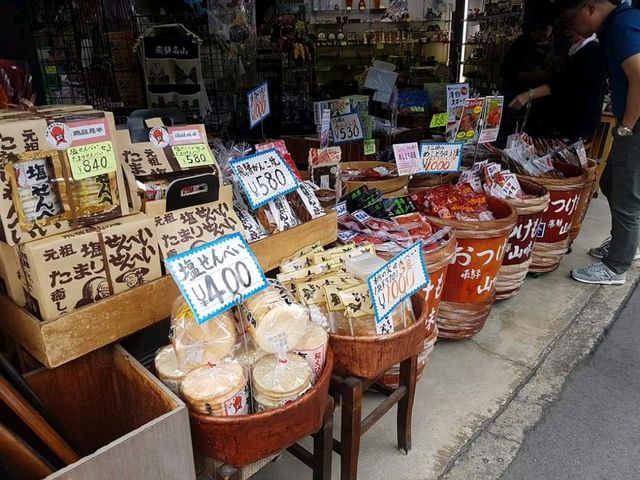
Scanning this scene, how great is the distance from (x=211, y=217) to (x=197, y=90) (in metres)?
2.84

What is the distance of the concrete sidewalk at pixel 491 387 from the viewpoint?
2145mm

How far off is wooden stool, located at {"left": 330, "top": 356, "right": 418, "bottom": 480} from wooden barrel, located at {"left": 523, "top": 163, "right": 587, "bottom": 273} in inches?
76.8

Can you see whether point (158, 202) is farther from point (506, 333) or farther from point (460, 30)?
point (460, 30)

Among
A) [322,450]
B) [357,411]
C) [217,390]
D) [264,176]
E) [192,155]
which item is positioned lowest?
[322,450]

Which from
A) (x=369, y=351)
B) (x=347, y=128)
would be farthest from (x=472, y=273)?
(x=347, y=128)

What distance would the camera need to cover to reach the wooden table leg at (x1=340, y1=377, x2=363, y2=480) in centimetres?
163

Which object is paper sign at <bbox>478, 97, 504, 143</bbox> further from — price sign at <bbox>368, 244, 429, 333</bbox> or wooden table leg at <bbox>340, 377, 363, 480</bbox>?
wooden table leg at <bbox>340, 377, 363, 480</bbox>

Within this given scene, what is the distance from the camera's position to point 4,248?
4.63 feet

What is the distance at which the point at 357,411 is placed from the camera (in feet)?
5.47

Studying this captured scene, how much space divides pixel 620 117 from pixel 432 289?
6.79 ft

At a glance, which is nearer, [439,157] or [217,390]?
[217,390]

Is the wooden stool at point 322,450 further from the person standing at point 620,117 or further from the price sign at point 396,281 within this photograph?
the person standing at point 620,117

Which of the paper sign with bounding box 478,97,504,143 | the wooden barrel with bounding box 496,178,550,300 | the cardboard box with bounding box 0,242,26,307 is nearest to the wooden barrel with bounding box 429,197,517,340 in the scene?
the wooden barrel with bounding box 496,178,550,300

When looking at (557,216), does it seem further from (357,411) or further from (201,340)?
(201,340)
